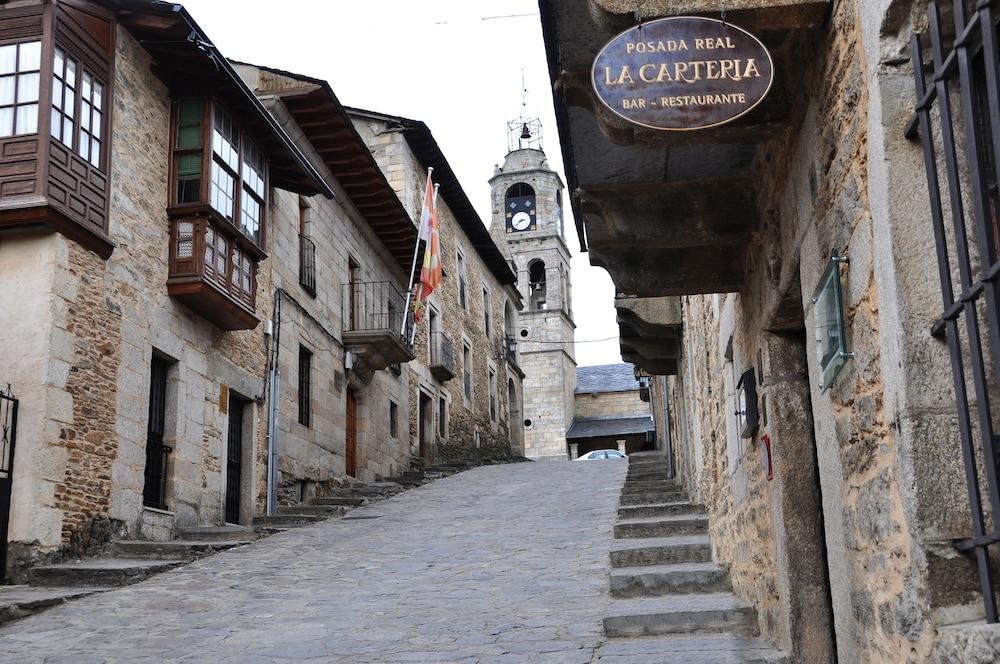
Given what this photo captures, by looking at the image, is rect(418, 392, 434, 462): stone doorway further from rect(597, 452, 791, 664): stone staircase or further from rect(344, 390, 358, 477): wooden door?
rect(597, 452, 791, 664): stone staircase

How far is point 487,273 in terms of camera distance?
Result: 107ft

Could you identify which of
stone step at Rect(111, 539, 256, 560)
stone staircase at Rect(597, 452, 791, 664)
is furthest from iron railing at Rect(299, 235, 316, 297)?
stone staircase at Rect(597, 452, 791, 664)

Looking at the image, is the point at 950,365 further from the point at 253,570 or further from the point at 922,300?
the point at 253,570

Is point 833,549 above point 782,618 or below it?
above

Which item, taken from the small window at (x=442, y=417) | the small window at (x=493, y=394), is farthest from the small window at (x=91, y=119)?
the small window at (x=493, y=394)

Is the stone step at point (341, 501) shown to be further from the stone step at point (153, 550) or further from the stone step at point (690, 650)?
the stone step at point (690, 650)

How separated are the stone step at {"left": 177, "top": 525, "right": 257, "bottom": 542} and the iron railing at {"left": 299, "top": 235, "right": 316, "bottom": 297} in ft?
17.9

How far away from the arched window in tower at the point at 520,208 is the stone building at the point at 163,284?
30455mm

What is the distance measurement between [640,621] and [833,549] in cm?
293

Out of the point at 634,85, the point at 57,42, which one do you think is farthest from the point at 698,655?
the point at 57,42

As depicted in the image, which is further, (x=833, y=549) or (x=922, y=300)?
(x=833, y=549)

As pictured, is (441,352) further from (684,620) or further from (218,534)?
(684,620)

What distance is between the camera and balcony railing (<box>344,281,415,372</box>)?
18797 mm

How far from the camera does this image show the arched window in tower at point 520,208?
49688 millimetres
